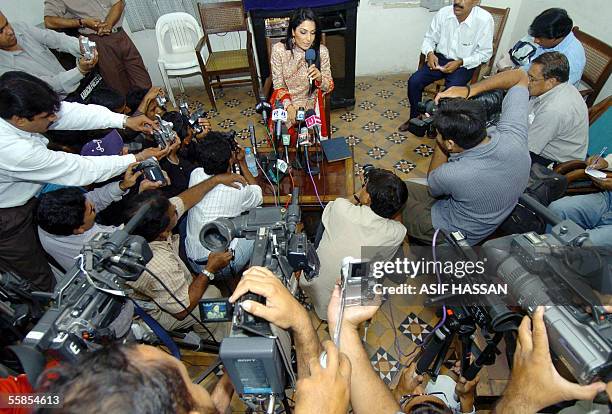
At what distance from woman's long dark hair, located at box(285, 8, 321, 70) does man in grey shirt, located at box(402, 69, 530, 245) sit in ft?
4.19

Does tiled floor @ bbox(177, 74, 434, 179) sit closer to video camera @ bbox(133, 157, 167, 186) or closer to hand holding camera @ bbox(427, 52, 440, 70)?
hand holding camera @ bbox(427, 52, 440, 70)

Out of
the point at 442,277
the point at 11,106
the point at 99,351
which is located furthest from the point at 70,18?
the point at 442,277

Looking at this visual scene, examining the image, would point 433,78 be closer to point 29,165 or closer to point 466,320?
point 466,320

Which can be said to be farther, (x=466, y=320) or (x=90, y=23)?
(x=90, y=23)

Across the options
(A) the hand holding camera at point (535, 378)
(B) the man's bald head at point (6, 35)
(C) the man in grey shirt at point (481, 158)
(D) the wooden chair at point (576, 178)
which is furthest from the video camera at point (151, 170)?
→ (D) the wooden chair at point (576, 178)

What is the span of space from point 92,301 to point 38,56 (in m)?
2.76

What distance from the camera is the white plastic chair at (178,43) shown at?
404 centimetres

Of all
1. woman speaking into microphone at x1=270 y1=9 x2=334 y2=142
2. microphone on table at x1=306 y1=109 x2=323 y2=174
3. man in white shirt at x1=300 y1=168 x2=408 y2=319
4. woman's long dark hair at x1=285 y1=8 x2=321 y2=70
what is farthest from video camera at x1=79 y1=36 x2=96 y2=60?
man in white shirt at x1=300 y1=168 x2=408 y2=319

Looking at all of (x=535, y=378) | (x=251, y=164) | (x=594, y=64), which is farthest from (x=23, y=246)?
(x=594, y=64)

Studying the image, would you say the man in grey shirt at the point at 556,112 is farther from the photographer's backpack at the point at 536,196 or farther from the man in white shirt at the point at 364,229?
the man in white shirt at the point at 364,229

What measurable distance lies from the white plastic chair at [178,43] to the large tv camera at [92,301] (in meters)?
3.35

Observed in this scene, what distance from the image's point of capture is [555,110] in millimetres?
2283

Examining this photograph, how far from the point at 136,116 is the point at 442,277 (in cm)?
241

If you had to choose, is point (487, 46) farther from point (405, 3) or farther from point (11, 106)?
point (11, 106)
